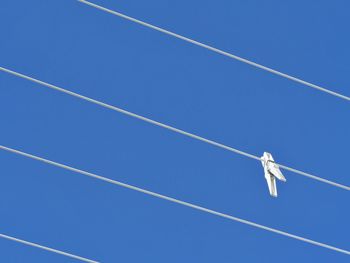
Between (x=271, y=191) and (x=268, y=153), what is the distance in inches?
14.1

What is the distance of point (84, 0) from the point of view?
41.2 ft

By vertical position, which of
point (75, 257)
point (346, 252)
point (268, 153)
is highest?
point (268, 153)

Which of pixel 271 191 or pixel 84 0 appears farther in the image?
pixel 271 191

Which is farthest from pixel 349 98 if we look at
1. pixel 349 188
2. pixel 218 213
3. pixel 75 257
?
pixel 75 257

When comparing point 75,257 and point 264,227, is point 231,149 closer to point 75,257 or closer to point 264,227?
point 264,227

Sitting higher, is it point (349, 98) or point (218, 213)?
point (349, 98)

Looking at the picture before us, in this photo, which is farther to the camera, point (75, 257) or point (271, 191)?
point (271, 191)

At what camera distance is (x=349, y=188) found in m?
13.1

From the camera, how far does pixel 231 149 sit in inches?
498

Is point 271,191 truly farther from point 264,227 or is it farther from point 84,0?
point 84,0

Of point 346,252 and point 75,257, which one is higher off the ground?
point 346,252

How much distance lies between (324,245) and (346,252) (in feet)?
1.00

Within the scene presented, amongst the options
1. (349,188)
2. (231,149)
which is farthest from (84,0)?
(349,188)

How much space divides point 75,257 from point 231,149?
1.47 meters
